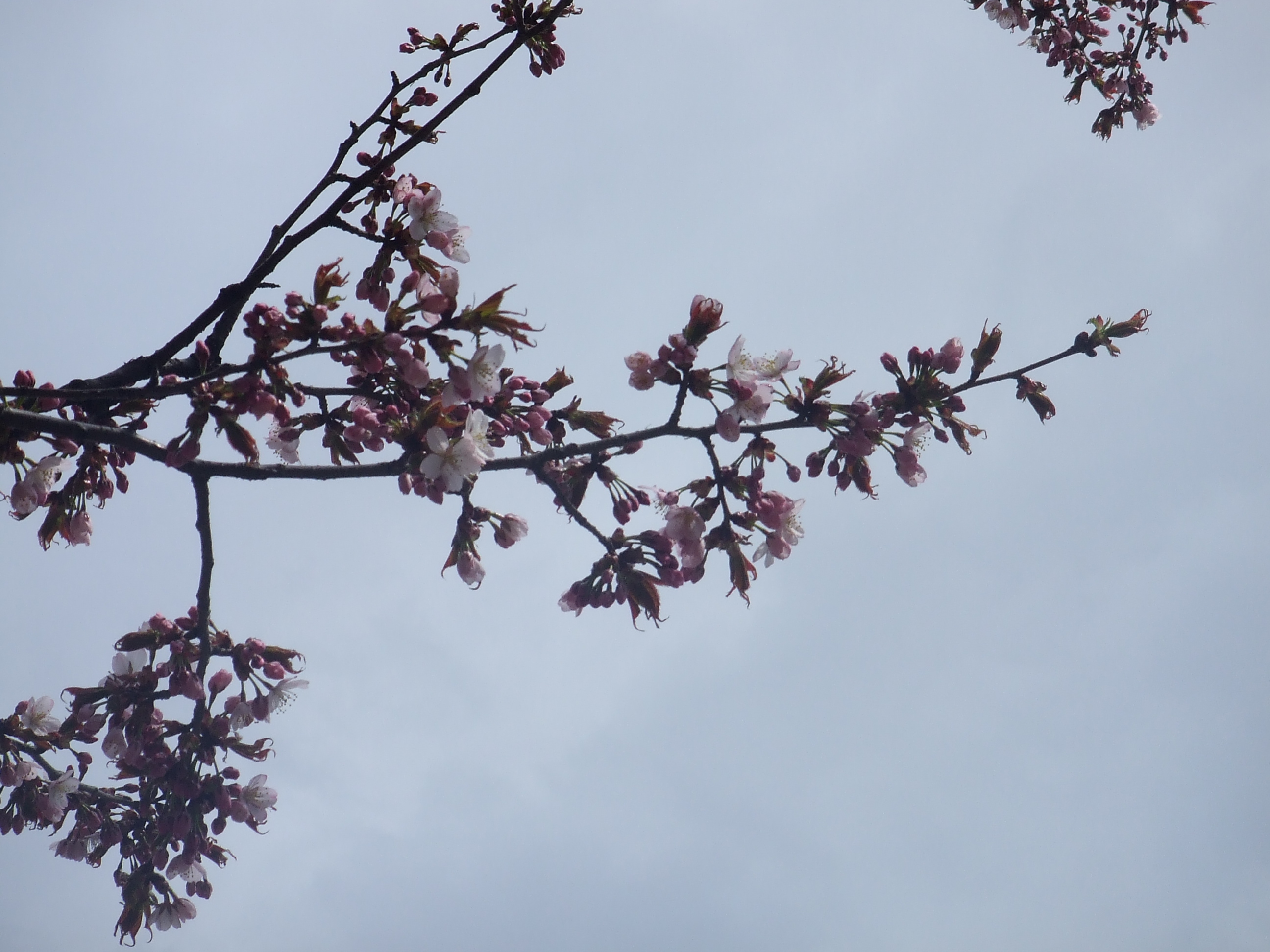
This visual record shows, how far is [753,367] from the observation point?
364 centimetres

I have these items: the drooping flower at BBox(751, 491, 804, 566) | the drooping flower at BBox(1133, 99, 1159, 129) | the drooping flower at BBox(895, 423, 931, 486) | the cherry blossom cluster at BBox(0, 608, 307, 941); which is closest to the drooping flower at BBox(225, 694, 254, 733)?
the cherry blossom cluster at BBox(0, 608, 307, 941)

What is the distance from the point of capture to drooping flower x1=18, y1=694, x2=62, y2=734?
517 cm

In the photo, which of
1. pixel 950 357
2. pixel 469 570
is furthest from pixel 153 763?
pixel 950 357

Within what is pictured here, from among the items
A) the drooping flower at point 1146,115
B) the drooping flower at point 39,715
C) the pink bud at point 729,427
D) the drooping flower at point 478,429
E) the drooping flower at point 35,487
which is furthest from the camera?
the drooping flower at point 1146,115

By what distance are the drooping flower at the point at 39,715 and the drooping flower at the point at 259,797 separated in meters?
1.31

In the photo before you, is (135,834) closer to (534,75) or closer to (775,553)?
(775,553)

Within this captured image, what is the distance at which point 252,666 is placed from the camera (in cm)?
452

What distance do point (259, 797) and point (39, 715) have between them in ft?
4.94

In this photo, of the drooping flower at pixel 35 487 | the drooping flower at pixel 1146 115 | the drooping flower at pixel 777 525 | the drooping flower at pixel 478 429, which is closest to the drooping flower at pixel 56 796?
the drooping flower at pixel 35 487

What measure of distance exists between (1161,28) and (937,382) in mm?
5926

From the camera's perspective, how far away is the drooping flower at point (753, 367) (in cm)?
358

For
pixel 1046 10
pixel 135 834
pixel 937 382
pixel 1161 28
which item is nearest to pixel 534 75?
pixel 937 382

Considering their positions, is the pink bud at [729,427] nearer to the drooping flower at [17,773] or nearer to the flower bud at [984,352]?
the flower bud at [984,352]

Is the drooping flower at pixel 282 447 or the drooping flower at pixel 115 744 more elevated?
the drooping flower at pixel 282 447
